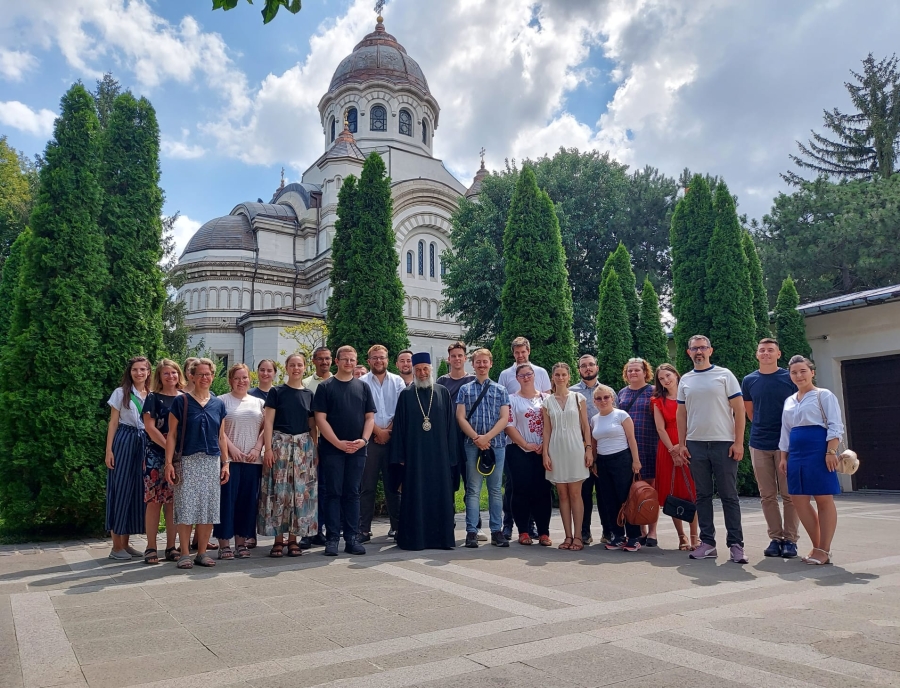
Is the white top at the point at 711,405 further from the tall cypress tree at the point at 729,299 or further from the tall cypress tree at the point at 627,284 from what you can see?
the tall cypress tree at the point at 627,284

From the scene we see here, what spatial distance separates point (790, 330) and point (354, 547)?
1277 cm

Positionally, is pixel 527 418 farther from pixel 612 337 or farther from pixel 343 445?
pixel 612 337

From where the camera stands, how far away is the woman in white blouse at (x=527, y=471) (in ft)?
22.2

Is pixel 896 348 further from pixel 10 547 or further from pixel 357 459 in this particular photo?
pixel 10 547

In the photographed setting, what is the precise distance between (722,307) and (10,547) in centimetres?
1325

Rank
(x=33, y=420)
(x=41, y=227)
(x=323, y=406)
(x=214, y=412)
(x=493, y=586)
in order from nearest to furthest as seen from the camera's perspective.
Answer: (x=493, y=586)
(x=214, y=412)
(x=323, y=406)
(x=33, y=420)
(x=41, y=227)

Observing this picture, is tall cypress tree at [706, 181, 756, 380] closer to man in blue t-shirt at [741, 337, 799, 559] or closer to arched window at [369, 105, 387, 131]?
man in blue t-shirt at [741, 337, 799, 559]

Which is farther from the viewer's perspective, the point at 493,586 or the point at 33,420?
the point at 33,420

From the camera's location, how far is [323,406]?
6.26 meters

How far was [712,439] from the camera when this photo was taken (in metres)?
5.96

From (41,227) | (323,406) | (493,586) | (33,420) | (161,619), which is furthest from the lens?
(41,227)

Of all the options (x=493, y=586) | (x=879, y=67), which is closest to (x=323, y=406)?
(x=493, y=586)

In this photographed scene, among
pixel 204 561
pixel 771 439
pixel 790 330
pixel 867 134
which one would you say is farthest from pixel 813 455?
pixel 867 134

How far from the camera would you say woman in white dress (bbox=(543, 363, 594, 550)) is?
6.47 m
